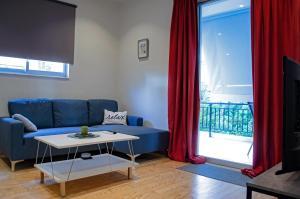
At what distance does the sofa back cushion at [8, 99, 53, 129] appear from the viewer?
3639 mm

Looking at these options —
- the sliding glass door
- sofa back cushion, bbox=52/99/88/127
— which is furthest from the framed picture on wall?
sofa back cushion, bbox=52/99/88/127

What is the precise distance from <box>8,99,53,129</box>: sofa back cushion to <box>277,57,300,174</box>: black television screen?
3389 millimetres

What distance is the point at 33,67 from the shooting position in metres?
4.14

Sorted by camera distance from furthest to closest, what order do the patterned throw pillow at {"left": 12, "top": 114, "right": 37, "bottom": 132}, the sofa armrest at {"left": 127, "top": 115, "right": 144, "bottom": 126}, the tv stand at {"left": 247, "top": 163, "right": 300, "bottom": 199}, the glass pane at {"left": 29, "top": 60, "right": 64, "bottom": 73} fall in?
1. the sofa armrest at {"left": 127, "top": 115, "right": 144, "bottom": 126}
2. the glass pane at {"left": 29, "top": 60, "right": 64, "bottom": 73}
3. the patterned throw pillow at {"left": 12, "top": 114, "right": 37, "bottom": 132}
4. the tv stand at {"left": 247, "top": 163, "right": 300, "bottom": 199}

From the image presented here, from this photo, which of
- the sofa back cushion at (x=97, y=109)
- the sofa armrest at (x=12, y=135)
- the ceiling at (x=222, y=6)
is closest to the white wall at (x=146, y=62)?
the sofa back cushion at (x=97, y=109)

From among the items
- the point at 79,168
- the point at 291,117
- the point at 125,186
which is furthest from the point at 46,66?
the point at 291,117

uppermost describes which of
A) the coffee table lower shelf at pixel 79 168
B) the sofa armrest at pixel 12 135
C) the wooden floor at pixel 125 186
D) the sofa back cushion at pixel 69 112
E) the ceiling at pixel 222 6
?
the ceiling at pixel 222 6

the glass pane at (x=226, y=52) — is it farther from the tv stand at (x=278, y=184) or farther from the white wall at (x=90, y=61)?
the tv stand at (x=278, y=184)

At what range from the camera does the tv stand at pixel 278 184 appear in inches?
42.4

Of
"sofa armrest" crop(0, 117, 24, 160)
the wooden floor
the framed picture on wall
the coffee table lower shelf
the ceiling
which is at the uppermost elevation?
the ceiling

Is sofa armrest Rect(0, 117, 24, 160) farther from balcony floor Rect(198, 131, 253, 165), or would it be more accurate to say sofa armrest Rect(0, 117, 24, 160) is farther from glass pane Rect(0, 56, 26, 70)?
balcony floor Rect(198, 131, 253, 165)

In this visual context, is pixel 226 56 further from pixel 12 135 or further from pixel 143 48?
pixel 12 135

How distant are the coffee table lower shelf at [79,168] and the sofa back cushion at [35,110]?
121 centimetres

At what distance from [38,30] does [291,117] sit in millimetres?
3877
